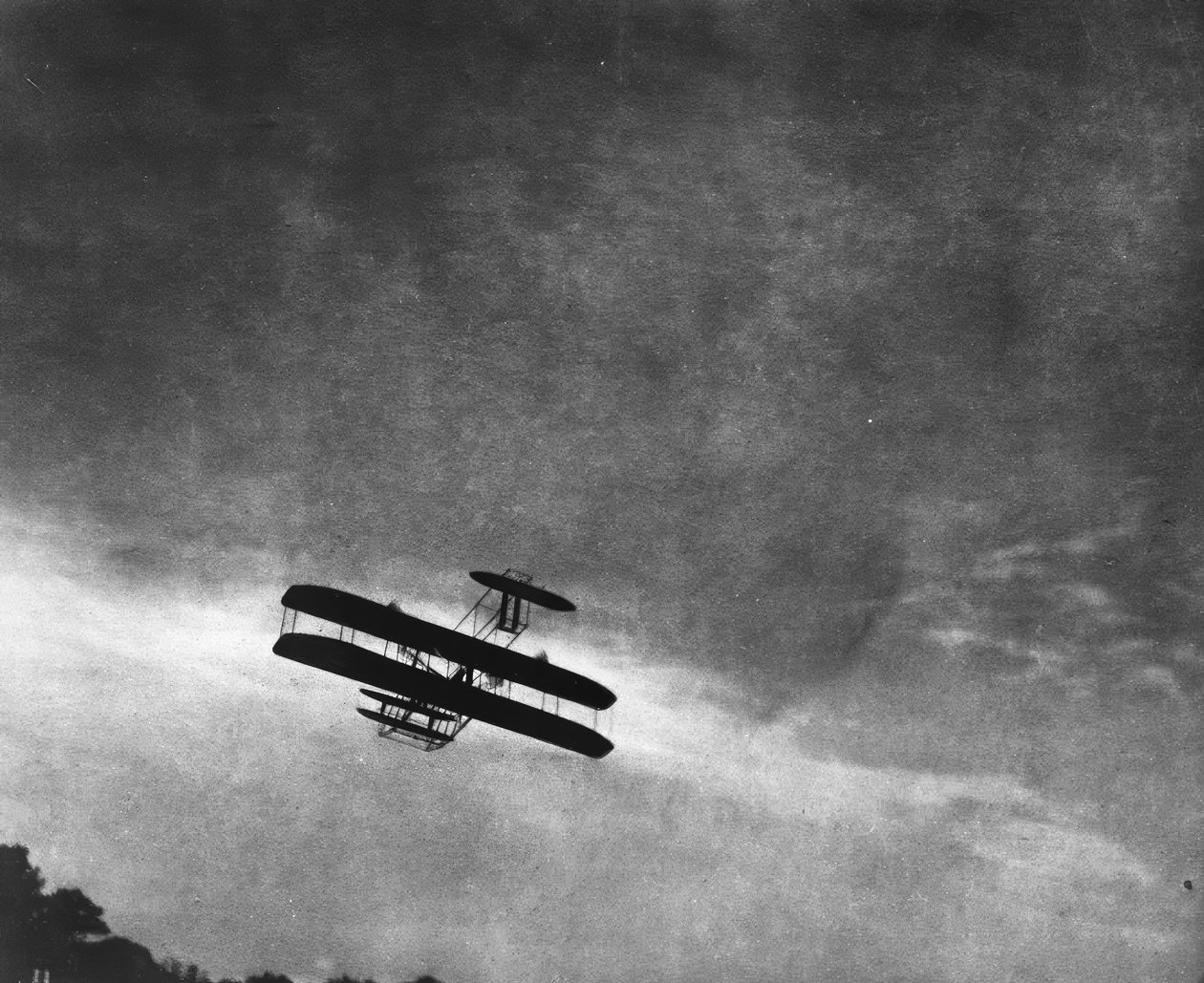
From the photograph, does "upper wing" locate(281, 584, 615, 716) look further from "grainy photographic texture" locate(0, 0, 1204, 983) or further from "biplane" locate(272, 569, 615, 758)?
"grainy photographic texture" locate(0, 0, 1204, 983)

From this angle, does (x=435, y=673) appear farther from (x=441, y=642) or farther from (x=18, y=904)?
(x=18, y=904)

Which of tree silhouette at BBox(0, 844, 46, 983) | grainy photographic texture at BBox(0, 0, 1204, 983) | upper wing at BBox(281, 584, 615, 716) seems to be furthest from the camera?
tree silhouette at BBox(0, 844, 46, 983)

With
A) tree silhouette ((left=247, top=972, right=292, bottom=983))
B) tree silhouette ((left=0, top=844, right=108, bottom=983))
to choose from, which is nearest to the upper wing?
tree silhouette ((left=247, top=972, right=292, bottom=983))

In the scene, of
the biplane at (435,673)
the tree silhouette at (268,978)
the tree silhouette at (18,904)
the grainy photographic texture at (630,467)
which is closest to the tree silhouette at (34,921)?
the tree silhouette at (18,904)

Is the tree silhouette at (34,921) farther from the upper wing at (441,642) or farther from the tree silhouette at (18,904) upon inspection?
the upper wing at (441,642)

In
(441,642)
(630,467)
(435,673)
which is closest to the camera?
(441,642)

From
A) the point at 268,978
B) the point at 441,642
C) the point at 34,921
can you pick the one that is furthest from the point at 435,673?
the point at 34,921

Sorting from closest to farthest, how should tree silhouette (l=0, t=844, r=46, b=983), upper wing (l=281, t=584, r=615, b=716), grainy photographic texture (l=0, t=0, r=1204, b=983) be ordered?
upper wing (l=281, t=584, r=615, b=716), grainy photographic texture (l=0, t=0, r=1204, b=983), tree silhouette (l=0, t=844, r=46, b=983)

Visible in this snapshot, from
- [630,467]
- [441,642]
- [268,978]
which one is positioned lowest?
[268,978]
